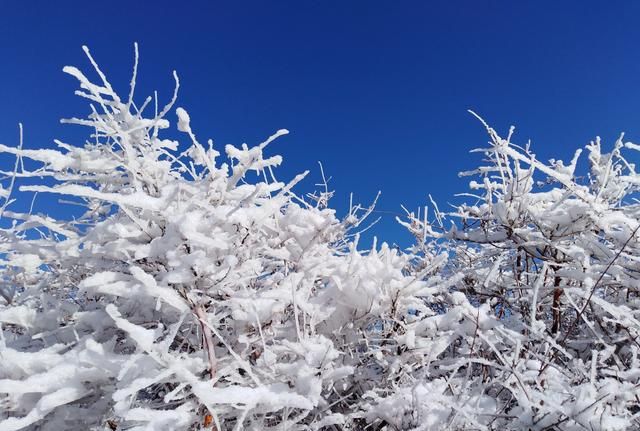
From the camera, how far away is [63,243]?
2.82 meters

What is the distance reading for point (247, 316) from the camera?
8.86 feet

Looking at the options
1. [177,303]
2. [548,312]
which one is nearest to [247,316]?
[177,303]

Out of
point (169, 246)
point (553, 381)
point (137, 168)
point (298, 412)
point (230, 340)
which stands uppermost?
point (137, 168)

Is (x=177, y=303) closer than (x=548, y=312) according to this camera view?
Yes

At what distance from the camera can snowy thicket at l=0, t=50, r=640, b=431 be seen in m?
2.21

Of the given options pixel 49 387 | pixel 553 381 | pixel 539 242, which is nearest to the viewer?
pixel 49 387

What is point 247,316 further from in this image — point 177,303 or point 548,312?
point 548,312

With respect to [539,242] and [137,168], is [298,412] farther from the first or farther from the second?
[539,242]

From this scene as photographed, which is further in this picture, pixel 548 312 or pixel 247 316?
pixel 548 312

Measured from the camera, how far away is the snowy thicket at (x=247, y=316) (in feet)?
7.24

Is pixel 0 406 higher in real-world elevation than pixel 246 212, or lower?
lower

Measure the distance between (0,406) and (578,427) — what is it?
267 centimetres

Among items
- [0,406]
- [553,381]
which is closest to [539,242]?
[553,381]

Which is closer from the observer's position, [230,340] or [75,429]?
[75,429]
